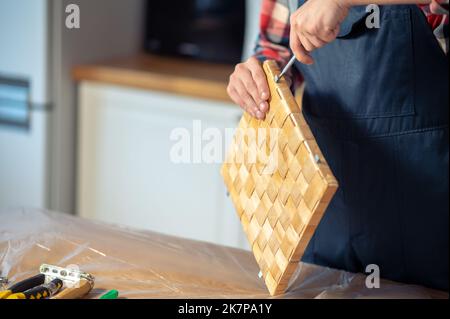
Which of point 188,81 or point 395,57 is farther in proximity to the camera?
point 188,81

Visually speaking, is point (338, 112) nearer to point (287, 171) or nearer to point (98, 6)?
point (287, 171)

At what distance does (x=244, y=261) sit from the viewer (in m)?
0.97

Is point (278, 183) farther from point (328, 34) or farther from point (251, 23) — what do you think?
point (251, 23)

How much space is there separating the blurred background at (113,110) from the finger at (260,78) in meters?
0.90

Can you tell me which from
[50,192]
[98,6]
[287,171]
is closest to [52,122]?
[50,192]

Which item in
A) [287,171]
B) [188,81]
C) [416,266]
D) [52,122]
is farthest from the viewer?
[52,122]

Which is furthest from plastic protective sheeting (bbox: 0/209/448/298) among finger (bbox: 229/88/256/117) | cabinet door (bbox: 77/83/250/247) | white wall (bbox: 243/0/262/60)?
white wall (bbox: 243/0/262/60)

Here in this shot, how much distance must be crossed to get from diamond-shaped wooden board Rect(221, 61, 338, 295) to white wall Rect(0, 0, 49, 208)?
3.71 feet

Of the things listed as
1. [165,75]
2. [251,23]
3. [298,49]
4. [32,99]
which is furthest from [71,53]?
[298,49]

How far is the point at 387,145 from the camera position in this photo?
1.02m

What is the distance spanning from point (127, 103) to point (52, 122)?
0.22 meters

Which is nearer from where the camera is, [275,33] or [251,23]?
[275,33]

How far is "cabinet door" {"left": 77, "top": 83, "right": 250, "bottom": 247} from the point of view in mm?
1913

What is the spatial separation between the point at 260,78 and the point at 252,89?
2 centimetres
